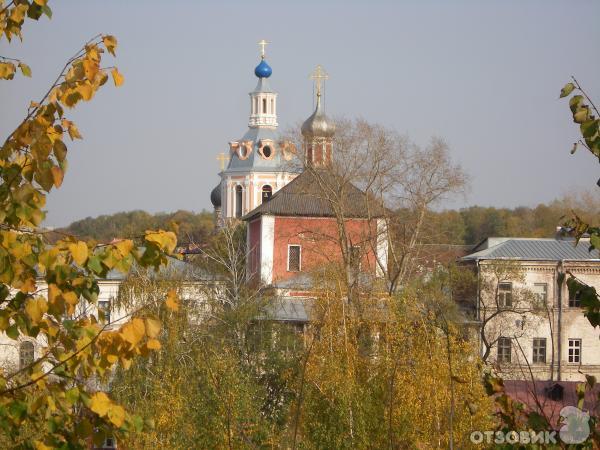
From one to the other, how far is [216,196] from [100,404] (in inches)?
2689

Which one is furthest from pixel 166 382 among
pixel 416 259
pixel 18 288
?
pixel 18 288

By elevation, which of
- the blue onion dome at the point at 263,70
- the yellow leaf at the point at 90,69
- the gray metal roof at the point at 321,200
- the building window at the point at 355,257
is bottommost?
the yellow leaf at the point at 90,69

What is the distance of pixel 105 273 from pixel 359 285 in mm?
28120

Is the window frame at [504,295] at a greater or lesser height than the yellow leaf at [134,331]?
greater

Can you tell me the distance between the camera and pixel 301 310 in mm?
39500

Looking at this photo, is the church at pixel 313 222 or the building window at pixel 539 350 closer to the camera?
the church at pixel 313 222

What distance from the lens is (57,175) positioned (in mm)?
5059

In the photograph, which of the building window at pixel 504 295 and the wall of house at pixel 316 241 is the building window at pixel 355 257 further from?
the building window at pixel 504 295

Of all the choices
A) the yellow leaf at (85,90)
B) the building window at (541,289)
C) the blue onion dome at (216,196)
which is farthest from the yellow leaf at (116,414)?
the blue onion dome at (216,196)

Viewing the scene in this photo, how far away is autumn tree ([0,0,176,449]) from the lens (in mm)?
4883

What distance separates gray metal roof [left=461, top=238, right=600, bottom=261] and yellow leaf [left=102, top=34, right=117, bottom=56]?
35913 mm

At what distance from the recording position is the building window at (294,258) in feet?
147

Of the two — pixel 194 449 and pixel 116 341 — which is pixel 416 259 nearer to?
pixel 194 449

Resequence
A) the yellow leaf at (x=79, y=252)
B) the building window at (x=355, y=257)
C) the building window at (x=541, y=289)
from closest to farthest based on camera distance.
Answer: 1. the yellow leaf at (x=79, y=252)
2. the building window at (x=355, y=257)
3. the building window at (x=541, y=289)
